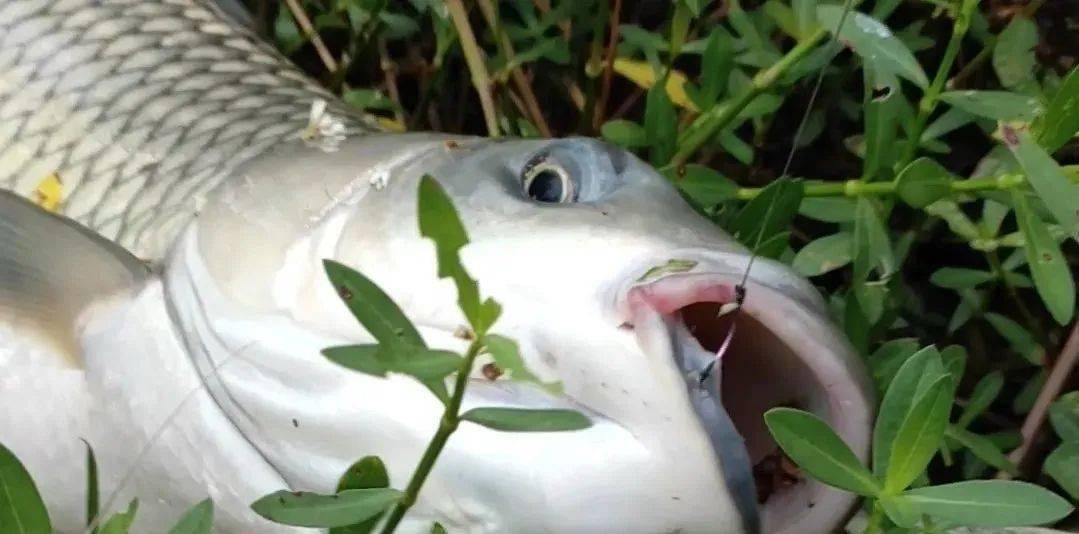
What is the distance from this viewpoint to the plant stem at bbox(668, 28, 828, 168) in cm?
117

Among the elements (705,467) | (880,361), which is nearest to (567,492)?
(705,467)

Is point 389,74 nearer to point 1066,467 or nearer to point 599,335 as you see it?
point 1066,467

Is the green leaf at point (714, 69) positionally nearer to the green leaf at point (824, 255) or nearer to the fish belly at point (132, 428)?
the green leaf at point (824, 255)

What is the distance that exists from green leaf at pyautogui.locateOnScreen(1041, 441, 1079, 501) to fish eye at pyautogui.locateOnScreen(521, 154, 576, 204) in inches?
32.2

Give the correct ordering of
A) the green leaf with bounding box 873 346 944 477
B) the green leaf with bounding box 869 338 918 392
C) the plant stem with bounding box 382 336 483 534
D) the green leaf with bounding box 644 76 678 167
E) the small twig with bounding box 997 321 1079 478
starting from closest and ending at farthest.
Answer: the plant stem with bounding box 382 336 483 534
the green leaf with bounding box 873 346 944 477
the green leaf with bounding box 869 338 918 392
the green leaf with bounding box 644 76 678 167
the small twig with bounding box 997 321 1079 478

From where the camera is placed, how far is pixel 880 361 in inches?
49.4

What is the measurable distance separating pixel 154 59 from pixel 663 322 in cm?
90

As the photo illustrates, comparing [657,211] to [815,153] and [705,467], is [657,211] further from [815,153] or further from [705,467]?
[815,153]

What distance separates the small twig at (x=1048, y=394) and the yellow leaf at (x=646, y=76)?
1.84ft

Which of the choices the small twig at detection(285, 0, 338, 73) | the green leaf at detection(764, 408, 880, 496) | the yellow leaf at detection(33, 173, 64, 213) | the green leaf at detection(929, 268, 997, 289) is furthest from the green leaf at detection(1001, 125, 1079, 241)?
the small twig at detection(285, 0, 338, 73)

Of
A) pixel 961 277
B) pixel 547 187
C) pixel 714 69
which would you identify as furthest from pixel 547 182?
pixel 961 277

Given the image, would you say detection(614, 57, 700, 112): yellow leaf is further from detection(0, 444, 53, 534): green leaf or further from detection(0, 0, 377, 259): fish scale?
detection(0, 444, 53, 534): green leaf

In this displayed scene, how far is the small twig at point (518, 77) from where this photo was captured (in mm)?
1580

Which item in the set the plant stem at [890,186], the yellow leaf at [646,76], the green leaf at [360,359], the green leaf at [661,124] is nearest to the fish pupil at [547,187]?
the green leaf at [360,359]
